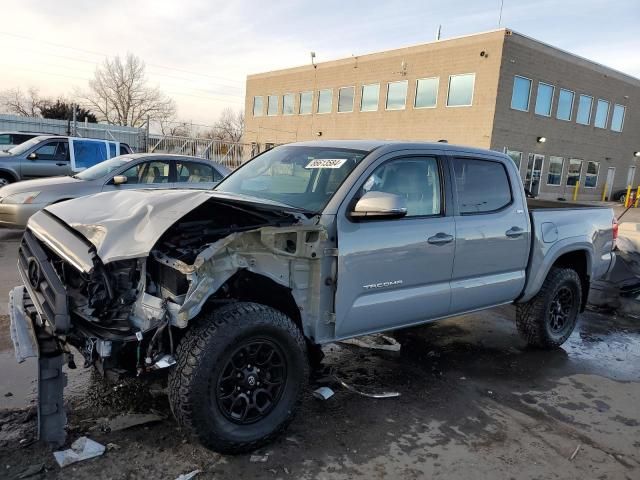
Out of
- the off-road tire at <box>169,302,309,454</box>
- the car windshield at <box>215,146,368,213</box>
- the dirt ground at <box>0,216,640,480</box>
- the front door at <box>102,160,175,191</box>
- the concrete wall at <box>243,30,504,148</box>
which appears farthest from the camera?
the concrete wall at <box>243,30,504,148</box>

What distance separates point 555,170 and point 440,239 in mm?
26440

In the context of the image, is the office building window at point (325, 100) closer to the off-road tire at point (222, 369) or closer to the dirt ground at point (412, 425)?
the dirt ground at point (412, 425)

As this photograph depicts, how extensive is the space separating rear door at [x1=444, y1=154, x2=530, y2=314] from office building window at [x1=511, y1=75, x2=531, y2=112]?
21092mm

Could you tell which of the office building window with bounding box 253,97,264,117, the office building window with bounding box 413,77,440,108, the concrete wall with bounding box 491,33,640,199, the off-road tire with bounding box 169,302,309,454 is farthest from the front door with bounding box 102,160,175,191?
the office building window with bounding box 253,97,264,117

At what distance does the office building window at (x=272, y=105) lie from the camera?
116 ft

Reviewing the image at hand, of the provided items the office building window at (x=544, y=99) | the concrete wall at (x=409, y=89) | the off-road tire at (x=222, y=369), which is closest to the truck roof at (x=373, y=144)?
the off-road tire at (x=222, y=369)

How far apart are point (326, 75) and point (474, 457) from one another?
3031cm

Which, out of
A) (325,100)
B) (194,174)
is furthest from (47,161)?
(325,100)

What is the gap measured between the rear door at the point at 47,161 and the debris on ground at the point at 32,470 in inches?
410

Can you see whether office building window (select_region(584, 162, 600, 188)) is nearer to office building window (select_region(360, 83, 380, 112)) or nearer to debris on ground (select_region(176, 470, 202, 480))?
office building window (select_region(360, 83, 380, 112))

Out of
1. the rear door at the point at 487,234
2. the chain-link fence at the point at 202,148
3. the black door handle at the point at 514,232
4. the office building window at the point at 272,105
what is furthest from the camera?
the office building window at the point at 272,105

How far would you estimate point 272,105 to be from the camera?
35750 mm

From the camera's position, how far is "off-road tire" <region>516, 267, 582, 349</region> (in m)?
5.05

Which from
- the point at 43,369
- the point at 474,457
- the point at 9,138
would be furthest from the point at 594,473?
the point at 9,138
